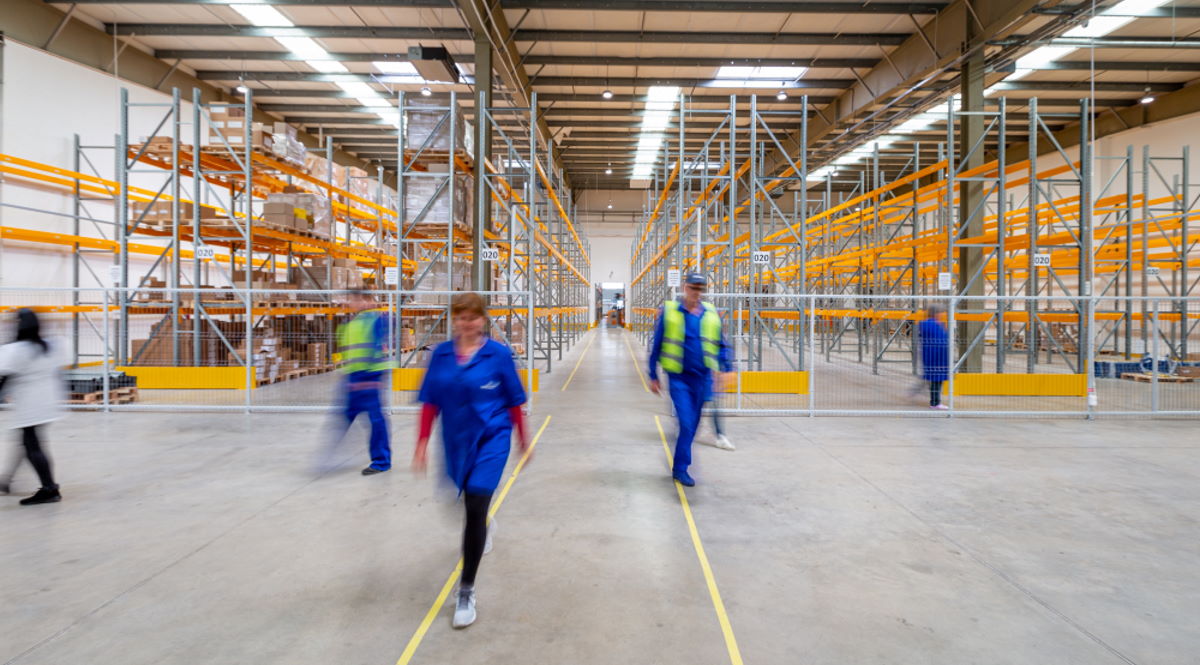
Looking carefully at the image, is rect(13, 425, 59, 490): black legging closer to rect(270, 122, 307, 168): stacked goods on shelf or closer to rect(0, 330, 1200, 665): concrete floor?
rect(0, 330, 1200, 665): concrete floor

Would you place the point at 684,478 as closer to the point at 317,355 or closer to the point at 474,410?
the point at 474,410

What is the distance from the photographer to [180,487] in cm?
504

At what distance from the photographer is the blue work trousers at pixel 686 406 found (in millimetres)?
5059

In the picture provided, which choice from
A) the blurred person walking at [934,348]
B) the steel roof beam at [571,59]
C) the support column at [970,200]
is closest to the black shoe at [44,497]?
the blurred person walking at [934,348]

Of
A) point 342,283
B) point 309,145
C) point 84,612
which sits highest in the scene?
point 309,145

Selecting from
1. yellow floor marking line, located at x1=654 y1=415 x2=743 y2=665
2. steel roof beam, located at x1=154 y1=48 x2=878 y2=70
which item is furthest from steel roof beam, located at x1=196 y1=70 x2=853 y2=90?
yellow floor marking line, located at x1=654 y1=415 x2=743 y2=665

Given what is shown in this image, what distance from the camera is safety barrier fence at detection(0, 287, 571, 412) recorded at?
8.51 meters

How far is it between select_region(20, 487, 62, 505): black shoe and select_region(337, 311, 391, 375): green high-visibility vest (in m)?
2.34

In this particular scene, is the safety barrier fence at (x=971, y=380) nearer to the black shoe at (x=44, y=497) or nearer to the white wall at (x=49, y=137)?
the black shoe at (x=44, y=497)

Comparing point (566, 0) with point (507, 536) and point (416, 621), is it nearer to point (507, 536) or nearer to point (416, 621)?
point (507, 536)

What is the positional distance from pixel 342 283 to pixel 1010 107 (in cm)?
2208

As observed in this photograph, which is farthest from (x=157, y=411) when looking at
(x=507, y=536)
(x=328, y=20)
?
(x=328, y=20)

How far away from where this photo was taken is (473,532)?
2879 mm

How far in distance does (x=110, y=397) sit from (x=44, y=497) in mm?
5256
